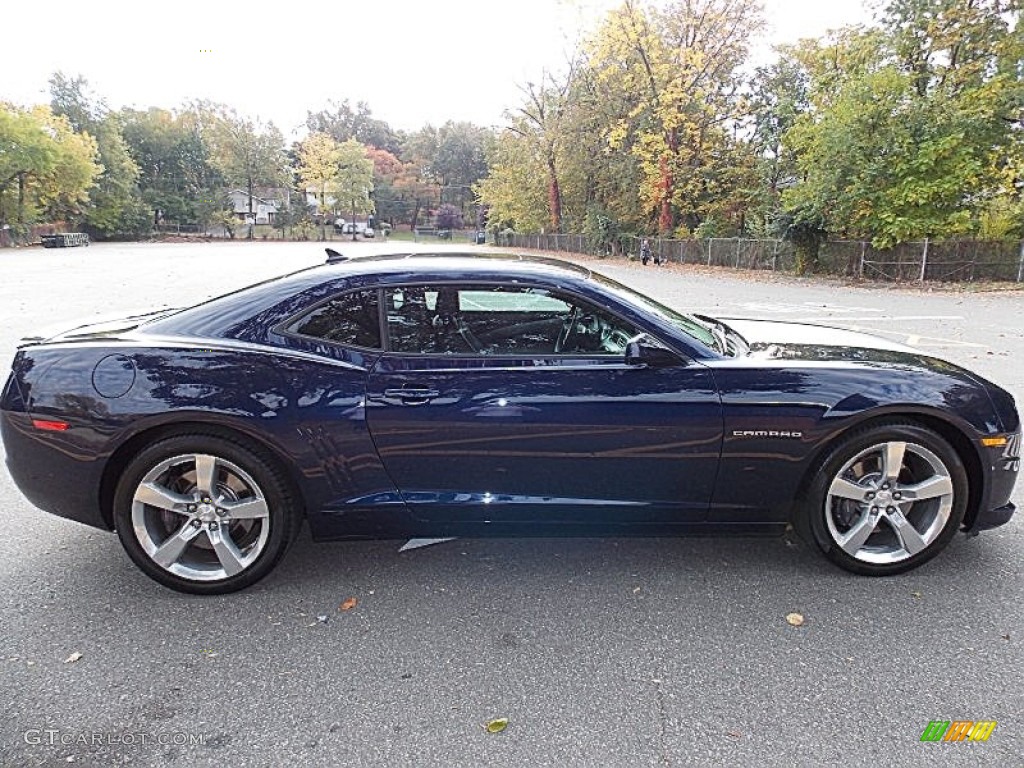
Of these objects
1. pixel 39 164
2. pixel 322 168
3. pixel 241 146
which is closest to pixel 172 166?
pixel 241 146

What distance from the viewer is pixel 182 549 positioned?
9.54 ft

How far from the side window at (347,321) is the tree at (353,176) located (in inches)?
3301

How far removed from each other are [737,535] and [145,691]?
243cm

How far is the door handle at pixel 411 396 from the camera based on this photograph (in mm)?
2816

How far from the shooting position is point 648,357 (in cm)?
285

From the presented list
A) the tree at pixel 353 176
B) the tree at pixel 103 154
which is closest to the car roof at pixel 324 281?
the tree at pixel 103 154

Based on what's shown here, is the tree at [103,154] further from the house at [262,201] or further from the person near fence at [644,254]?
the person near fence at [644,254]

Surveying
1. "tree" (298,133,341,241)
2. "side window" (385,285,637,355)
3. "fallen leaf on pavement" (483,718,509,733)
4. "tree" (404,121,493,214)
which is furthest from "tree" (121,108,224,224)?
"fallen leaf on pavement" (483,718,509,733)

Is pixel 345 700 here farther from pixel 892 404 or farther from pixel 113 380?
pixel 892 404

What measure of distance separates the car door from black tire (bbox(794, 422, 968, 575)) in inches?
20.6

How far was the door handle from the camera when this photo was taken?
2.82m

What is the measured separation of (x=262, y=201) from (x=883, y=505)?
10498cm

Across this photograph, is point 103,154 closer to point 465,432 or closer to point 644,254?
point 644,254

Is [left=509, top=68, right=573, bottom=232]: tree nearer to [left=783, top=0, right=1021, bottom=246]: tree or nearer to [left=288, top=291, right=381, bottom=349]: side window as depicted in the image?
[left=783, top=0, right=1021, bottom=246]: tree
